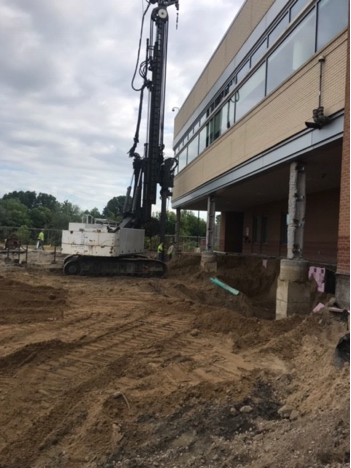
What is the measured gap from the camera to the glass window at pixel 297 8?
33.5 ft

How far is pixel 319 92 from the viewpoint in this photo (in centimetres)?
923

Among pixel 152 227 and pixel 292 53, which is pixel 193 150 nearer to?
pixel 152 227

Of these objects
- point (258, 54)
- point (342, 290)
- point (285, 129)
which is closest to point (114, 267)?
point (285, 129)

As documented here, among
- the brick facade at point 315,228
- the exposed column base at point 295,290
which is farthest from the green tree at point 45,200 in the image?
the exposed column base at point 295,290

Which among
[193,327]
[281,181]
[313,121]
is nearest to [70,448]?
[193,327]

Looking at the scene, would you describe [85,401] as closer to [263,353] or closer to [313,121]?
[263,353]

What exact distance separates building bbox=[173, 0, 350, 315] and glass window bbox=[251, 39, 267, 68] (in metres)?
0.06

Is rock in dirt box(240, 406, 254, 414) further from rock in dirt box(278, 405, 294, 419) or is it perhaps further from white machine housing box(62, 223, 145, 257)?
white machine housing box(62, 223, 145, 257)

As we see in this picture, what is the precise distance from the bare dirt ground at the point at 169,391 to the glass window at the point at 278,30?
8082 millimetres

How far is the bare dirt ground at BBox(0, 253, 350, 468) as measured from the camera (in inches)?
154

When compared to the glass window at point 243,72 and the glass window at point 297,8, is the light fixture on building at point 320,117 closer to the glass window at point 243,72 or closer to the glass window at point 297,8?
the glass window at point 297,8

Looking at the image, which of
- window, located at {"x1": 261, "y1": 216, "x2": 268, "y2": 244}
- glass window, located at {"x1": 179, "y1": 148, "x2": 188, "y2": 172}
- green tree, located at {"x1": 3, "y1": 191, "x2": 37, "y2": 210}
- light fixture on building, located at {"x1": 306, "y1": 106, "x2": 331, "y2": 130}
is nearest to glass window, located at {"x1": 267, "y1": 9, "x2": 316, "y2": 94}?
light fixture on building, located at {"x1": 306, "y1": 106, "x2": 331, "y2": 130}

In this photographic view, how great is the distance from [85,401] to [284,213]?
17175 mm

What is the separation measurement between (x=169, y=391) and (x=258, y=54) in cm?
1205
